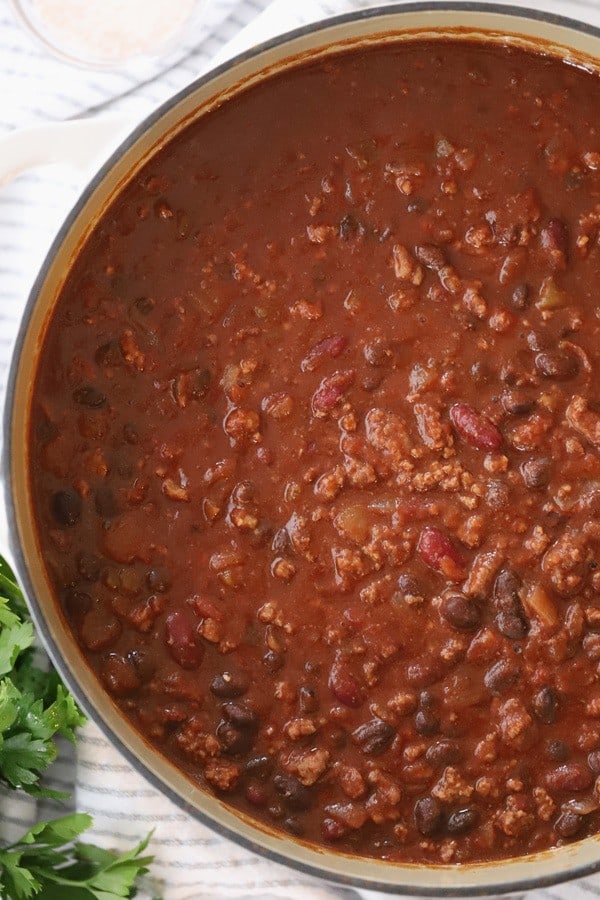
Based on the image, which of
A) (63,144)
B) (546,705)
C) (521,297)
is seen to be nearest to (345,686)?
(546,705)

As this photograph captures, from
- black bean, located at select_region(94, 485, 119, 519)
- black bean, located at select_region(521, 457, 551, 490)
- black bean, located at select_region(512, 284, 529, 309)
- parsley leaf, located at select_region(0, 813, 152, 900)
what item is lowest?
parsley leaf, located at select_region(0, 813, 152, 900)

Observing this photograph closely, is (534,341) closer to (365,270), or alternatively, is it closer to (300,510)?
(365,270)

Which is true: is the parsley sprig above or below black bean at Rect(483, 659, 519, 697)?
below

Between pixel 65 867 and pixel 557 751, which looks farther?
pixel 65 867

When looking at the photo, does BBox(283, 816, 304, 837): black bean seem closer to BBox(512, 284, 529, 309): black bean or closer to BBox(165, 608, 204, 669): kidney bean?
BBox(165, 608, 204, 669): kidney bean

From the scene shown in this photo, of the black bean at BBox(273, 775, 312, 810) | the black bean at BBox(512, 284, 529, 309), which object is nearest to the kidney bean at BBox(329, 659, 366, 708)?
the black bean at BBox(273, 775, 312, 810)

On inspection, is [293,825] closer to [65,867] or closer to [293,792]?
[293,792]
